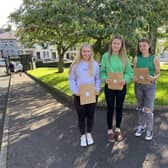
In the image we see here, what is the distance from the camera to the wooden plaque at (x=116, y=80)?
3976 mm

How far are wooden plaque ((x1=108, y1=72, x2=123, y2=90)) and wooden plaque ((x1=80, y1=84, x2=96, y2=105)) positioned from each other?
33 centimetres

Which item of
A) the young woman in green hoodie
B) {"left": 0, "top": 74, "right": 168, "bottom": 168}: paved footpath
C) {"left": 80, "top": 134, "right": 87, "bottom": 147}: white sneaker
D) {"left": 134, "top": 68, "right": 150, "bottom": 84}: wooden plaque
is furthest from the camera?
{"left": 80, "top": 134, "right": 87, "bottom": 147}: white sneaker

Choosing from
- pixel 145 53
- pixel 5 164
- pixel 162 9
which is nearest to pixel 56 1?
pixel 162 9

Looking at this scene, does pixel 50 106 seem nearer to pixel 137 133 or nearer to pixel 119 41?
pixel 137 133

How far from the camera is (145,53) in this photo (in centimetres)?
404

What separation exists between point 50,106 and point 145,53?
14.0 ft

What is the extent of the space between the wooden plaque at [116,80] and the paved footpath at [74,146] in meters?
1.02

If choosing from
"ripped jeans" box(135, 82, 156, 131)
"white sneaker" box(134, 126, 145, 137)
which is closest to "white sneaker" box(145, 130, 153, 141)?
"ripped jeans" box(135, 82, 156, 131)

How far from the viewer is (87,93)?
4027 millimetres

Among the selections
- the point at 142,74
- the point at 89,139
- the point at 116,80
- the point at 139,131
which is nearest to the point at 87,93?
the point at 116,80

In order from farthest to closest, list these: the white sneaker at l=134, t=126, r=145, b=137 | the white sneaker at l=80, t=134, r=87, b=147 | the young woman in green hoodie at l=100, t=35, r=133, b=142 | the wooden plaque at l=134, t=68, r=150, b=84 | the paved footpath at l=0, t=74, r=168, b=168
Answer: the white sneaker at l=134, t=126, r=145, b=137
the white sneaker at l=80, t=134, r=87, b=147
the wooden plaque at l=134, t=68, r=150, b=84
the young woman in green hoodie at l=100, t=35, r=133, b=142
the paved footpath at l=0, t=74, r=168, b=168

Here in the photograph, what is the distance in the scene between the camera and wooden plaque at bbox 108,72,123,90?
398 cm

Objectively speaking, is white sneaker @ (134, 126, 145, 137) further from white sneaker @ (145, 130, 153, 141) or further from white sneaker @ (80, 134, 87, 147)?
white sneaker @ (80, 134, 87, 147)

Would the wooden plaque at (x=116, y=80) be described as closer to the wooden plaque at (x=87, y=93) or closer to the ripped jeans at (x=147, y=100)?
the wooden plaque at (x=87, y=93)
